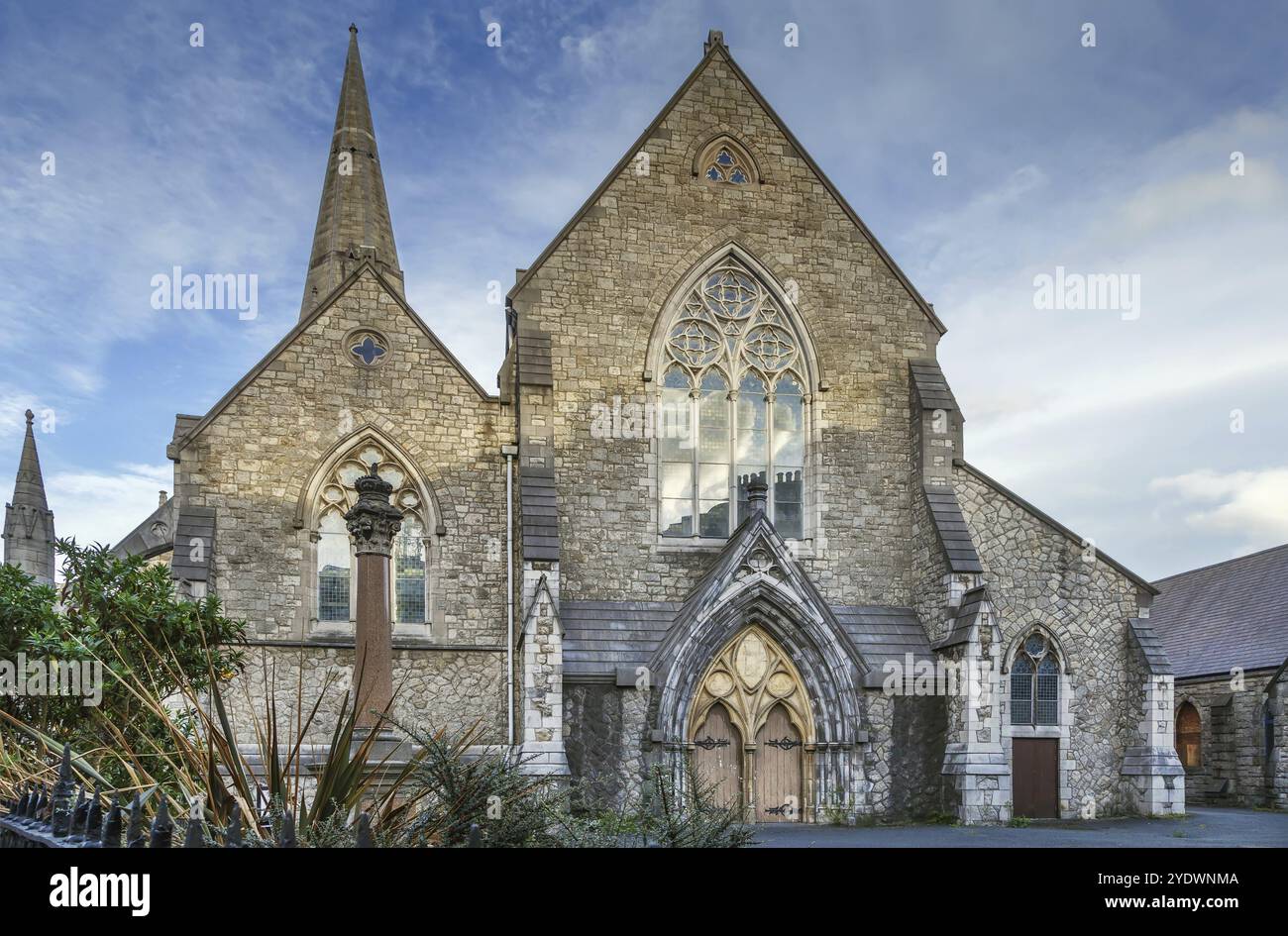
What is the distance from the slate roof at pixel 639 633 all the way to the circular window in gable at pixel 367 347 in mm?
5190

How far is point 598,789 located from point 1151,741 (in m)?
9.37

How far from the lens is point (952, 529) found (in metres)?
18.8

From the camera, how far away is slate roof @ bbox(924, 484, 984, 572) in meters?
18.4

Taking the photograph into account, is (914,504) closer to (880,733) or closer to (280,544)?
(880,733)

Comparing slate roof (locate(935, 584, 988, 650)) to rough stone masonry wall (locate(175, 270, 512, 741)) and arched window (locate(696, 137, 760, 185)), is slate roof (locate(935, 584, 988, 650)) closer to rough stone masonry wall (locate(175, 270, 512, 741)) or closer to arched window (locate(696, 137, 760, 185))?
A: rough stone masonry wall (locate(175, 270, 512, 741))

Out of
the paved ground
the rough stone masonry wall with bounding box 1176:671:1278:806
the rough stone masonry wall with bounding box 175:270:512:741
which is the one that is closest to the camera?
the paved ground

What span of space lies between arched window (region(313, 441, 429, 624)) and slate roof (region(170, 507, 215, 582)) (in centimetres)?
163

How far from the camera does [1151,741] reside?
62.1 feet

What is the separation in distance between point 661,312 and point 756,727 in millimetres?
7122

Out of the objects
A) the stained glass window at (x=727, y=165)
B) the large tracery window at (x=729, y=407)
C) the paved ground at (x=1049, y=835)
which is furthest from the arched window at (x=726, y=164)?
the paved ground at (x=1049, y=835)

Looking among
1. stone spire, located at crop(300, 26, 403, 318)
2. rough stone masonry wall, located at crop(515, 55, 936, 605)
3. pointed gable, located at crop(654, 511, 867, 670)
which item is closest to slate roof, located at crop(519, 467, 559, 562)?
rough stone masonry wall, located at crop(515, 55, 936, 605)

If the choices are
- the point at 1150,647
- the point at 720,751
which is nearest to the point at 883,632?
the point at 720,751
